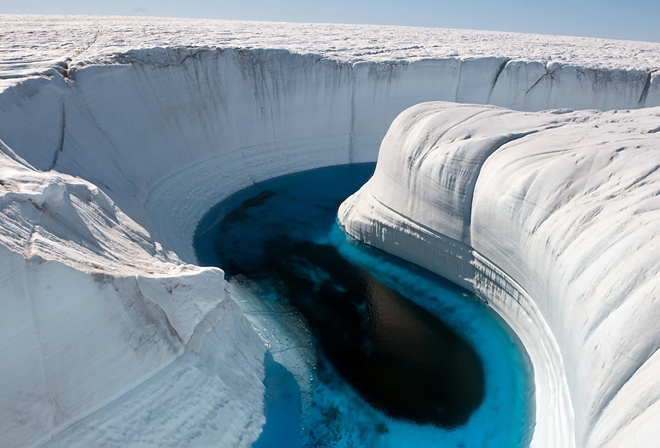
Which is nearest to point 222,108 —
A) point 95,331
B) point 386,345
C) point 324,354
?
point 324,354

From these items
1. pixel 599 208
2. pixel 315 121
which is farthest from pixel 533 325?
pixel 315 121

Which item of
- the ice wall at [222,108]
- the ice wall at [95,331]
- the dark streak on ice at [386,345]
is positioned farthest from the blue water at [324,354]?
the ice wall at [222,108]

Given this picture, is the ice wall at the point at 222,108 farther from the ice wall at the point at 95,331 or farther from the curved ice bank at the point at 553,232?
the curved ice bank at the point at 553,232

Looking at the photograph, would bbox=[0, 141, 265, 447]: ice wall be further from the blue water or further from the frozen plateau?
the blue water

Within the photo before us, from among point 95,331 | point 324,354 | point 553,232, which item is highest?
point 553,232

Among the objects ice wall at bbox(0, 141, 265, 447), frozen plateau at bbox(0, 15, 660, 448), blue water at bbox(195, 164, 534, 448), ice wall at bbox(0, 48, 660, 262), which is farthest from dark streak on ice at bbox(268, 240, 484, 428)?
ice wall at bbox(0, 48, 660, 262)

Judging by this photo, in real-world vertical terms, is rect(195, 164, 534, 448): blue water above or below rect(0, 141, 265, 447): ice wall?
below

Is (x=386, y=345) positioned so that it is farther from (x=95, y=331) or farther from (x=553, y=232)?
(x=95, y=331)
